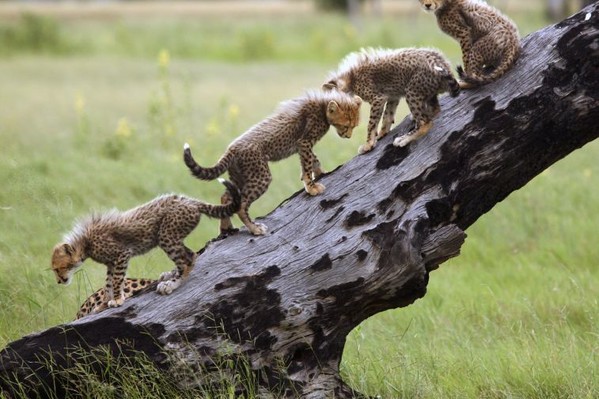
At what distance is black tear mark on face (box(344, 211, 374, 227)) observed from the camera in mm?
4773

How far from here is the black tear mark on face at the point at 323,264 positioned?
473cm

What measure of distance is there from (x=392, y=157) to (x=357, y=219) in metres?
0.37

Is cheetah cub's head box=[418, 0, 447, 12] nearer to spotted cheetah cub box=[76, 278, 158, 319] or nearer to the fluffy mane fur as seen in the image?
the fluffy mane fur

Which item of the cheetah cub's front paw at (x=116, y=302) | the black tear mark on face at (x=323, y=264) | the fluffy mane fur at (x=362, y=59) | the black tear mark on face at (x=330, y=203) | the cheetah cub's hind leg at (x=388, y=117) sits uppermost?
the fluffy mane fur at (x=362, y=59)

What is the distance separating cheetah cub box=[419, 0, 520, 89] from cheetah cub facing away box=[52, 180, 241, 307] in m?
1.30

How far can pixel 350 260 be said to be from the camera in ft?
15.4

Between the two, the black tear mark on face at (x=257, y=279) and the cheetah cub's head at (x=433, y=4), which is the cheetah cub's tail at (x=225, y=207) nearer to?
the black tear mark on face at (x=257, y=279)

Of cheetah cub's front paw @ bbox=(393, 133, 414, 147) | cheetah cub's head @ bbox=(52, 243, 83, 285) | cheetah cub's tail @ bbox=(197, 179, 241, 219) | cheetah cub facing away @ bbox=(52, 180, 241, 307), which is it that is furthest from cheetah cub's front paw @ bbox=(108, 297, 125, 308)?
cheetah cub's front paw @ bbox=(393, 133, 414, 147)

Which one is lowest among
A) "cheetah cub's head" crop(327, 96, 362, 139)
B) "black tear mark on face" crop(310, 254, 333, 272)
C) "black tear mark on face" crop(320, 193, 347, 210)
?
"black tear mark on face" crop(310, 254, 333, 272)

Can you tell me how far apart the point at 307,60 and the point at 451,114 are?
1963 cm

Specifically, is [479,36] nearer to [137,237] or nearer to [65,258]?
[137,237]

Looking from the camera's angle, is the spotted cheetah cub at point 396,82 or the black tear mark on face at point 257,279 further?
the spotted cheetah cub at point 396,82

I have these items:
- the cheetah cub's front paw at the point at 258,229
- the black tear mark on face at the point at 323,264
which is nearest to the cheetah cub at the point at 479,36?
the black tear mark on face at the point at 323,264

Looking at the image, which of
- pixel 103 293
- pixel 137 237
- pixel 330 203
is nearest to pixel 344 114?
pixel 330 203
